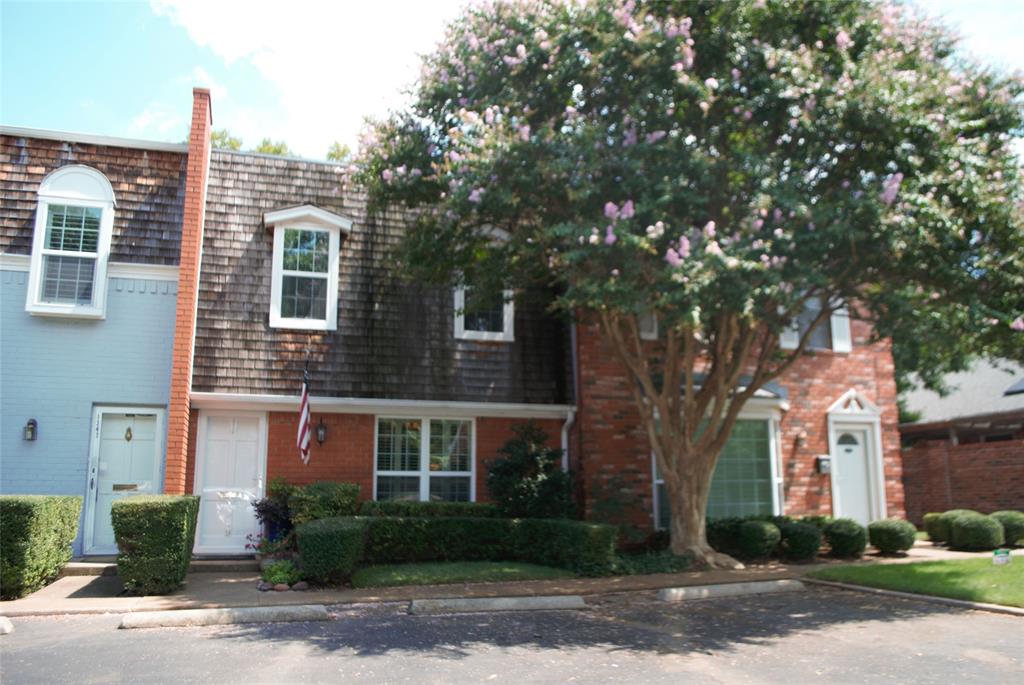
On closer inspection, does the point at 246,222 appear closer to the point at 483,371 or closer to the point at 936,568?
the point at 483,371

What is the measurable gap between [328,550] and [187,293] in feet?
16.0

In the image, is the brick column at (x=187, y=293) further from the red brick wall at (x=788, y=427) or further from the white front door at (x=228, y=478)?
the red brick wall at (x=788, y=427)

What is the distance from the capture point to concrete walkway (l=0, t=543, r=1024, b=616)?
963 centimetres

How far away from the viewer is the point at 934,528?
16.6 m

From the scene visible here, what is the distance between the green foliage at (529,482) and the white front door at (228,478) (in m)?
4.00

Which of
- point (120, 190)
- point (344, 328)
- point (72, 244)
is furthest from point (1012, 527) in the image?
point (72, 244)

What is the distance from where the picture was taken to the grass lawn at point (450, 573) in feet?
37.4

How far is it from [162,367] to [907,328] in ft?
38.7

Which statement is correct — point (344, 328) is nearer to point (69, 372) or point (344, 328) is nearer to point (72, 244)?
point (69, 372)

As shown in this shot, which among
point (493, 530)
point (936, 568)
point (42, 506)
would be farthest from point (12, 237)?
point (936, 568)

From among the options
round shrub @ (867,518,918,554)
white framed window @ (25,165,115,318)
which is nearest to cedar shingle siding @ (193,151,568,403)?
white framed window @ (25,165,115,318)

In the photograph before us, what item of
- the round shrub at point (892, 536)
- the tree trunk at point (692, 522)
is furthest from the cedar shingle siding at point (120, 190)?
the round shrub at point (892, 536)

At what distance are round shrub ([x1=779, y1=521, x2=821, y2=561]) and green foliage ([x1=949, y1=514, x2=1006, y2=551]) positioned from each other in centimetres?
303

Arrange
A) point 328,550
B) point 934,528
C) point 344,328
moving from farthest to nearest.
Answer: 1. point 934,528
2. point 344,328
3. point 328,550
